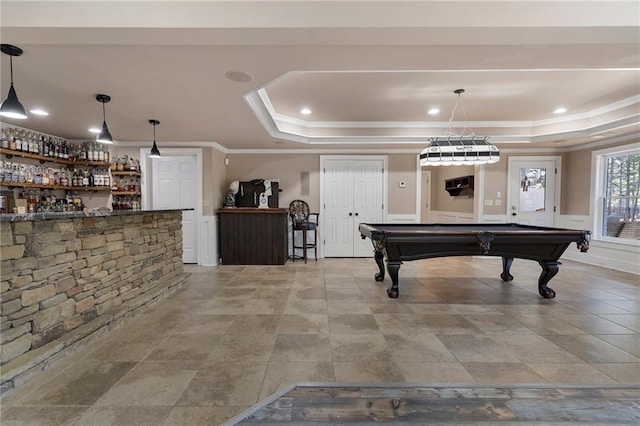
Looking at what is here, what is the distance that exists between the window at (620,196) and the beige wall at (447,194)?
7.05 feet

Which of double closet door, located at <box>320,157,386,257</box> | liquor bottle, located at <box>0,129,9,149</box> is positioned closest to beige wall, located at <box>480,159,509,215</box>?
double closet door, located at <box>320,157,386,257</box>

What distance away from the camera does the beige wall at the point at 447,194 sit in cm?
653

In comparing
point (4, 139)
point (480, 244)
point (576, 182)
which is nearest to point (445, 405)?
point (480, 244)

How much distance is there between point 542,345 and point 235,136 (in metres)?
4.68

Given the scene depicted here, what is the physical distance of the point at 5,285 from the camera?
184cm

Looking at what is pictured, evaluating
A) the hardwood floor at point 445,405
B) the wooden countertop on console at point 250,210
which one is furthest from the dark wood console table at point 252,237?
the hardwood floor at point 445,405

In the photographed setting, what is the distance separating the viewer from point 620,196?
5.02m

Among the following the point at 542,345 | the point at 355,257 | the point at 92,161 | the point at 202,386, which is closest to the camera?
the point at 202,386

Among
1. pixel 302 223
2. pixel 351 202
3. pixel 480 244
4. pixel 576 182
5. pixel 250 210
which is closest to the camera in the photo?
pixel 480 244

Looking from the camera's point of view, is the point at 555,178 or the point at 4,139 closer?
the point at 4,139

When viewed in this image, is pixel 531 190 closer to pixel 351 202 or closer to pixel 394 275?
pixel 351 202

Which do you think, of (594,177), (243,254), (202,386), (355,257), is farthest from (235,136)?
(594,177)

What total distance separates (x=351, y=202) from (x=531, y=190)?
371cm

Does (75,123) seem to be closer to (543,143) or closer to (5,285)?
(5,285)
